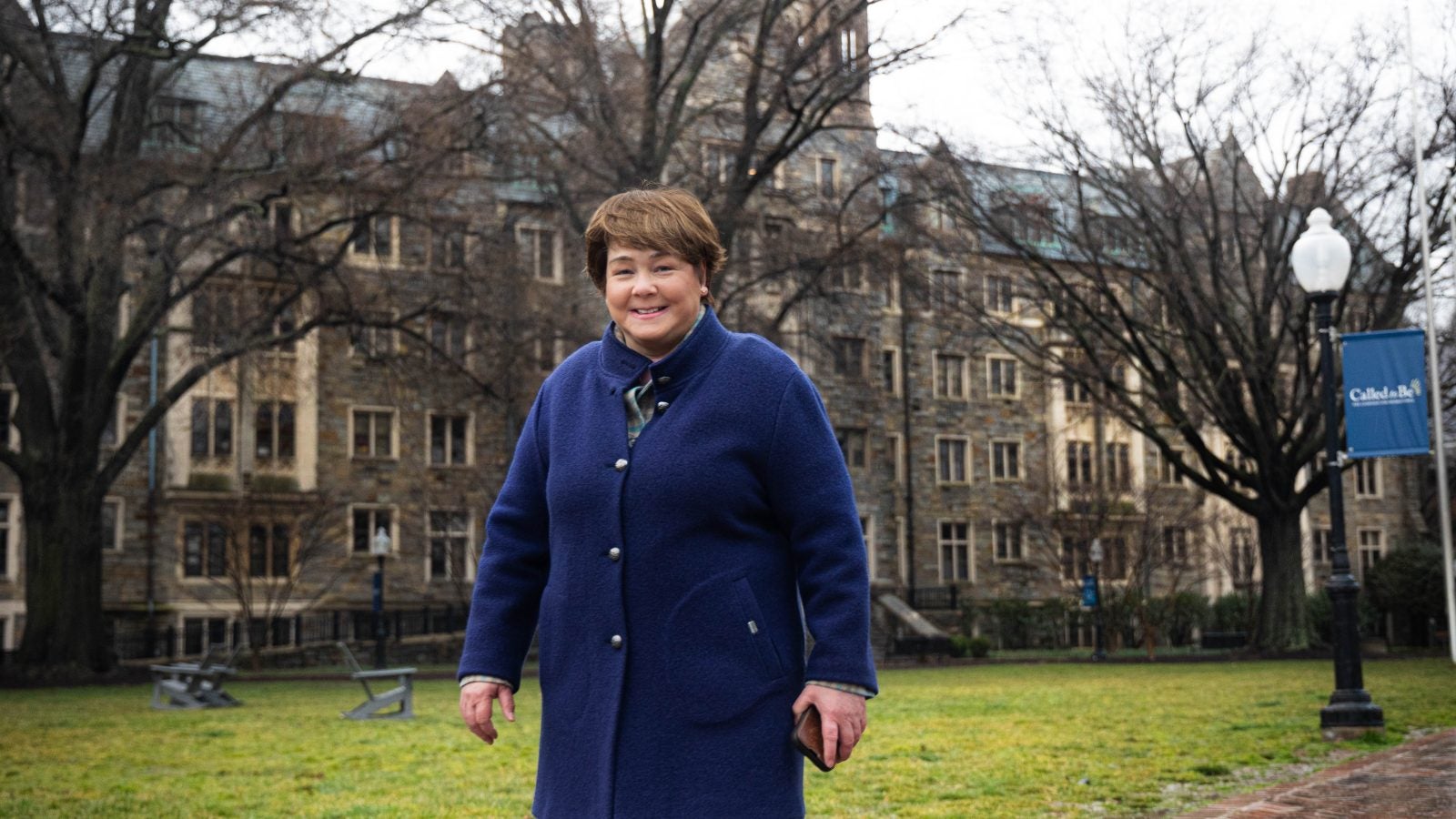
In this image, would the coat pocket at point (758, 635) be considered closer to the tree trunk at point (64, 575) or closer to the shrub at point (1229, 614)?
the tree trunk at point (64, 575)

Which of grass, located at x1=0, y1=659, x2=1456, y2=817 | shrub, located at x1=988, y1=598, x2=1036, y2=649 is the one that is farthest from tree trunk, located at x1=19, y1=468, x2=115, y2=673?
shrub, located at x1=988, y1=598, x2=1036, y2=649

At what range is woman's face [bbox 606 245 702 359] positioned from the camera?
123 inches

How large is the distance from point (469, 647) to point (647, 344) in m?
0.73

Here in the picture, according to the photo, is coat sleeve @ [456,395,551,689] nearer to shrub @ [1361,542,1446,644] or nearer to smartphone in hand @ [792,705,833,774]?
smartphone in hand @ [792,705,833,774]

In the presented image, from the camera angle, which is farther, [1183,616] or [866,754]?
[1183,616]

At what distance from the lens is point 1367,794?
6.87 meters

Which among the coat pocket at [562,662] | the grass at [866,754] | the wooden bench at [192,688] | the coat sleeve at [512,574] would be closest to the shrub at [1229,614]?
the grass at [866,754]

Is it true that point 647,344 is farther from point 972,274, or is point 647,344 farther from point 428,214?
point 972,274

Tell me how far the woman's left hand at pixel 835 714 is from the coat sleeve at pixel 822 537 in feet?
0.10

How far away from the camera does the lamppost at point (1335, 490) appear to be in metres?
10.6

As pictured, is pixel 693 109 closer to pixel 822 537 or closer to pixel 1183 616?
pixel 1183 616

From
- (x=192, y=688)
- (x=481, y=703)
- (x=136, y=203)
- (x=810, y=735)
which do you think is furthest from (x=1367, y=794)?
(x=136, y=203)

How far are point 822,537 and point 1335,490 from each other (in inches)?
375

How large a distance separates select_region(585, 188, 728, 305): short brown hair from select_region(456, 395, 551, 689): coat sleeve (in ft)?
1.54
